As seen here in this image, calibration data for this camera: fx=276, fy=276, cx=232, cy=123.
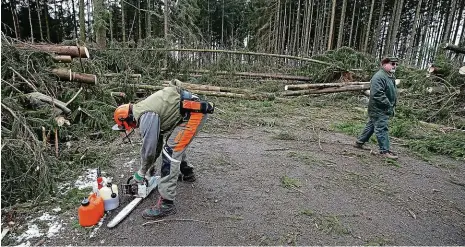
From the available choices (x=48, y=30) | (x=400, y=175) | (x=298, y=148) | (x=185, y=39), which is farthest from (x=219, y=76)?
(x=48, y=30)

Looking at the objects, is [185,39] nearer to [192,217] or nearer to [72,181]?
[72,181]

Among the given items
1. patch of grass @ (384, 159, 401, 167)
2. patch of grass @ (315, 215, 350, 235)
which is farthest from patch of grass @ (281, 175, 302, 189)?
patch of grass @ (384, 159, 401, 167)

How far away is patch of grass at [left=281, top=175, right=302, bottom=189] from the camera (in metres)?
3.78

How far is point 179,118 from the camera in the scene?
2.93 m

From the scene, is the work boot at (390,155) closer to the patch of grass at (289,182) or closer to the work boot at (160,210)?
the patch of grass at (289,182)

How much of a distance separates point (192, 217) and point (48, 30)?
2246 centimetres

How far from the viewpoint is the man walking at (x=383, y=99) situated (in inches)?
186

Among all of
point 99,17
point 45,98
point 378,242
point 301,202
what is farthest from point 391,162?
point 99,17

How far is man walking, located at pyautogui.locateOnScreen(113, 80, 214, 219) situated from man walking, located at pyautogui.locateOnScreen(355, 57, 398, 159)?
3258mm

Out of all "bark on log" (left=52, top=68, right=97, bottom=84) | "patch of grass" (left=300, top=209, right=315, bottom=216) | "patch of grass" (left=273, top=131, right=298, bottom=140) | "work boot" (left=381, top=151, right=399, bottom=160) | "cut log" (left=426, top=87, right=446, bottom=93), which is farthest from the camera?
"cut log" (left=426, top=87, right=446, bottom=93)

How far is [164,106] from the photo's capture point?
9.02 feet

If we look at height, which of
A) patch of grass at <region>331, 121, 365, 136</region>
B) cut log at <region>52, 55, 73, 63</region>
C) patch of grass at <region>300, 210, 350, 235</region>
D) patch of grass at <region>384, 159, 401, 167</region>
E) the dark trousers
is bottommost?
patch of grass at <region>300, 210, 350, 235</region>

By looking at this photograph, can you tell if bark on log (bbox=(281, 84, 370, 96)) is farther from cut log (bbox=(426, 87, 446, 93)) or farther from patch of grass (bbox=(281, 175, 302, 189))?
patch of grass (bbox=(281, 175, 302, 189))

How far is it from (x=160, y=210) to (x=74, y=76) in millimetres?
4029
